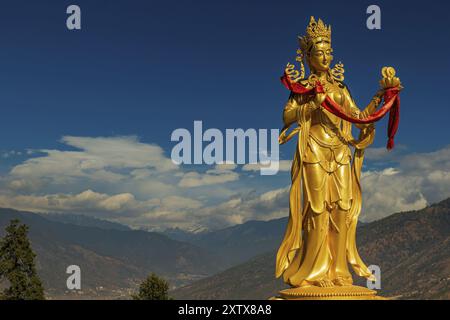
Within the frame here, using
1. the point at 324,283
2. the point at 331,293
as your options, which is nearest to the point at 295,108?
the point at 324,283

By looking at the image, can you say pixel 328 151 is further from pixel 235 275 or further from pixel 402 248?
pixel 235 275

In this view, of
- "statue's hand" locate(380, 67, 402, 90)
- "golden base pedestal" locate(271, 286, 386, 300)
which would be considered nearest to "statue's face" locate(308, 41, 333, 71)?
"statue's hand" locate(380, 67, 402, 90)

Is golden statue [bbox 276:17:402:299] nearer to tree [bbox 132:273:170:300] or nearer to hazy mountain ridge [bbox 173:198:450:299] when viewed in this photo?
tree [bbox 132:273:170:300]

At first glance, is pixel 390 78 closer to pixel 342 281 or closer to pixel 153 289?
pixel 342 281

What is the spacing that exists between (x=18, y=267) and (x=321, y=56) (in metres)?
16.0

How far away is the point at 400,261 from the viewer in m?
121

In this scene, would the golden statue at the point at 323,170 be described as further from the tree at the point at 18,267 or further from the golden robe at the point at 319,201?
the tree at the point at 18,267

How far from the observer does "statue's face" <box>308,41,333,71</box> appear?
55.4 feet
